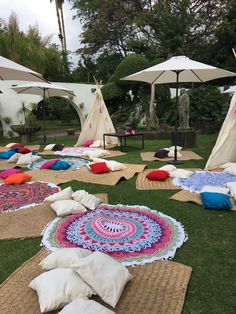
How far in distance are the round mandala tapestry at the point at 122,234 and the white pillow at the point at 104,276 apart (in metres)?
0.34

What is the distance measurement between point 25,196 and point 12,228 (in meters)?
1.11

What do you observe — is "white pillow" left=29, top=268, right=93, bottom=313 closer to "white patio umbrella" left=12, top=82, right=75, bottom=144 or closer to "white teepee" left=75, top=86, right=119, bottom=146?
"white teepee" left=75, top=86, right=119, bottom=146

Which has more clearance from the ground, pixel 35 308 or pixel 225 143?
pixel 225 143

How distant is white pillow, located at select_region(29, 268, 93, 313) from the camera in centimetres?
199

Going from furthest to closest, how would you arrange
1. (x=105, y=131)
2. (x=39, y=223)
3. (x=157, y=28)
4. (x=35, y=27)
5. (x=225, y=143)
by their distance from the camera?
(x=35, y=27), (x=157, y=28), (x=105, y=131), (x=225, y=143), (x=39, y=223)

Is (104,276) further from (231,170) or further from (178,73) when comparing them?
(178,73)

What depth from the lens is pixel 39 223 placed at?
344 centimetres

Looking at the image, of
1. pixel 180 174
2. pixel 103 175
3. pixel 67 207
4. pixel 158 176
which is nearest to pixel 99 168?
pixel 103 175

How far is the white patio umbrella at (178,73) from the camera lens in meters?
5.87

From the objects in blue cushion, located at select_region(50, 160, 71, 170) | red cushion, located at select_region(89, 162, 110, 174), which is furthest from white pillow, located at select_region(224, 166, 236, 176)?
blue cushion, located at select_region(50, 160, 71, 170)

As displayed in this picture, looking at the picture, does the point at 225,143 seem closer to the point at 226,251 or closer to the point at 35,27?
the point at 226,251

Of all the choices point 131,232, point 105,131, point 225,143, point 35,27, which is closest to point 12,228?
point 131,232

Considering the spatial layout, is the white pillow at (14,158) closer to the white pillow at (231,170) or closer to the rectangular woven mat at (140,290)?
the white pillow at (231,170)

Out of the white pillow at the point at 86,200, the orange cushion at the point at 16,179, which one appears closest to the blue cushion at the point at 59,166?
the orange cushion at the point at 16,179
